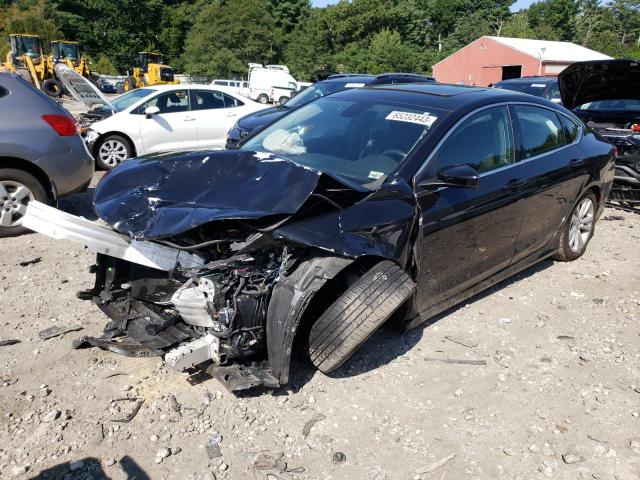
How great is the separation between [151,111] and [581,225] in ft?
25.1

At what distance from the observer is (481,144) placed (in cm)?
397

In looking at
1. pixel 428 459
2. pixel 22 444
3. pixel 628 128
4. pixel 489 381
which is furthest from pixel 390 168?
pixel 628 128

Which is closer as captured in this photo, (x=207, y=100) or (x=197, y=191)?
(x=197, y=191)

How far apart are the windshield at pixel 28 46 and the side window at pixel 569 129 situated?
32.4 meters

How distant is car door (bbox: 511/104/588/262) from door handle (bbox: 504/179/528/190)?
16 mm

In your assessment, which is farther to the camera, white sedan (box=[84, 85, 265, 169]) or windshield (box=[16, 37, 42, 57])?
windshield (box=[16, 37, 42, 57])

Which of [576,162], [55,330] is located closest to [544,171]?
[576,162]

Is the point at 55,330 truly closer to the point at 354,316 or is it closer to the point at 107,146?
the point at 354,316

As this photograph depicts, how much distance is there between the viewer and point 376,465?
8.98ft

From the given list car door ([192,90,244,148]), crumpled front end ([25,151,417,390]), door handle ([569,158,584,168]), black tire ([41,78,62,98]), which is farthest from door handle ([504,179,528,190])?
black tire ([41,78,62,98])

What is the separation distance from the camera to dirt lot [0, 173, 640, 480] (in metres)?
2.73

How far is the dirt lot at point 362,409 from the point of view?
2.73 m

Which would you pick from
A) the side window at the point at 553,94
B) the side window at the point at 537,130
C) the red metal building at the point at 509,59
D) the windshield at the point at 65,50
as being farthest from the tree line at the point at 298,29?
the side window at the point at 537,130

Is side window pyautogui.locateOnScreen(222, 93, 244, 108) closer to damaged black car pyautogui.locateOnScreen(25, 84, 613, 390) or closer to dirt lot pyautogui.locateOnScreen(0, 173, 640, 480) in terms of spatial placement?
damaged black car pyautogui.locateOnScreen(25, 84, 613, 390)
